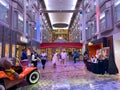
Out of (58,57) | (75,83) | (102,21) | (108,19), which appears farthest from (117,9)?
(58,57)

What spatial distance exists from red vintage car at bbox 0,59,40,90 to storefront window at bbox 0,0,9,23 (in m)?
5.93

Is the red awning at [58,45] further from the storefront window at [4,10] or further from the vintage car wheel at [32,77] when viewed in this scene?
the vintage car wheel at [32,77]

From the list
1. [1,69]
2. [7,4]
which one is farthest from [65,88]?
[7,4]

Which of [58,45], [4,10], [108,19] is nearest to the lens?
[4,10]

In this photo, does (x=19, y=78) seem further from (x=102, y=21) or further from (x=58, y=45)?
(x=58, y=45)

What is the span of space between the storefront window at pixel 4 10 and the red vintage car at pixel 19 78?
5.93m

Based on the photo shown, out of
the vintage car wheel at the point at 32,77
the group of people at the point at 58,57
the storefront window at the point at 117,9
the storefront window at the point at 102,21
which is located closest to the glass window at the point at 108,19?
the storefront window at the point at 102,21

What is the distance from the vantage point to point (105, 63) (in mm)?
10570

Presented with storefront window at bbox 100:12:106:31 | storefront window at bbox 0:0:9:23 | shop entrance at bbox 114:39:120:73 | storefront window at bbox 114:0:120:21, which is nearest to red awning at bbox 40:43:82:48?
storefront window at bbox 100:12:106:31

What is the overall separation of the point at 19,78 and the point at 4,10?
764 centimetres

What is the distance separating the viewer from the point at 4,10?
42.5 feet

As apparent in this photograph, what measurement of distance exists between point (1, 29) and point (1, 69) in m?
5.60

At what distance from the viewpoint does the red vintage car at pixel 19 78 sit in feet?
19.2

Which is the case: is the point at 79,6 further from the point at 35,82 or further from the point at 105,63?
the point at 35,82
